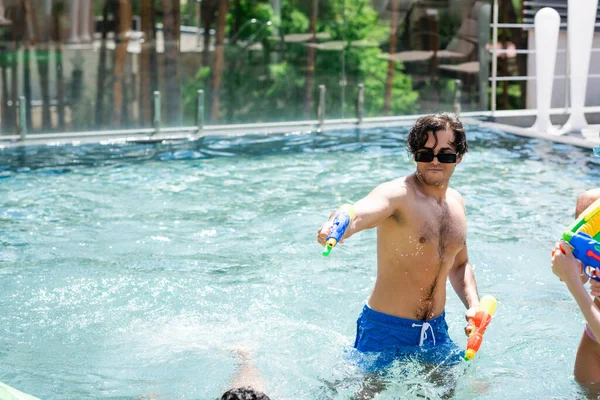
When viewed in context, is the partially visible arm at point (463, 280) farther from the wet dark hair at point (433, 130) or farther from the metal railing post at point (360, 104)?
the metal railing post at point (360, 104)

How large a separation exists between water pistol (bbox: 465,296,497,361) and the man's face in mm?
593

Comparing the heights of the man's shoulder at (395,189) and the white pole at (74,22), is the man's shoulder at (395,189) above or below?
below

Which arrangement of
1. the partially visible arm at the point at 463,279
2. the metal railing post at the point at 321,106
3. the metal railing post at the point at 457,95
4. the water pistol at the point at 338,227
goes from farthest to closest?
the metal railing post at the point at 457,95
the metal railing post at the point at 321,106
the partially visible arm at the point at 463,279
the water pistol at the point at 338,227

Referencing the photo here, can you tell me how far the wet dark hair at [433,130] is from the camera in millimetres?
3934

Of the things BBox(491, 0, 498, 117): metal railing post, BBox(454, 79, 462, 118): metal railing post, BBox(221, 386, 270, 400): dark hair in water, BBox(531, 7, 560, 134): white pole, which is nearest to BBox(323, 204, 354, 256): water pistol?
BBox(221, 386, 270, 400): dark hair in water

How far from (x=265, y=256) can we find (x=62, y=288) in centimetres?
167

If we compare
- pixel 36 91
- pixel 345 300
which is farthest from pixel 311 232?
pixel 36 91

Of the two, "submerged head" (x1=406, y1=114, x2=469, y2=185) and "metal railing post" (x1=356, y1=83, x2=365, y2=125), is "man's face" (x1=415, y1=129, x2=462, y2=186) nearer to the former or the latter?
"submerged head" (x1=406, y1=114, x2=469, y2=185)

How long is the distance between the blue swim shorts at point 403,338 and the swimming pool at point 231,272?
0.11 meters

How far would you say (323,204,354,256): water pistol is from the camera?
323 centimetres

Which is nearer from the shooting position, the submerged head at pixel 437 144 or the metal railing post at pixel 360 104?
the submerged head at pixel 437 144

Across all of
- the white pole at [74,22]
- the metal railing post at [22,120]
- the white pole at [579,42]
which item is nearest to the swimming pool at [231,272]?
the metal railing post at [22,120]

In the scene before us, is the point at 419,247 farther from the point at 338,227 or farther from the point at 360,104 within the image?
the point at 360,104

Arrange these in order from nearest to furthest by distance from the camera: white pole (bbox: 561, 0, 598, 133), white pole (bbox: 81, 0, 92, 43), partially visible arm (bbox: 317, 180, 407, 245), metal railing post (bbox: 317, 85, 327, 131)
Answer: partially visible arm (bbox: 317, 180, 407, 245), white pole (bbox: 561, 0, 598, 133), white pole (bbox: 81, 0, 92, 43), metal railing post (bbox: 317, 85, 327, 131)
